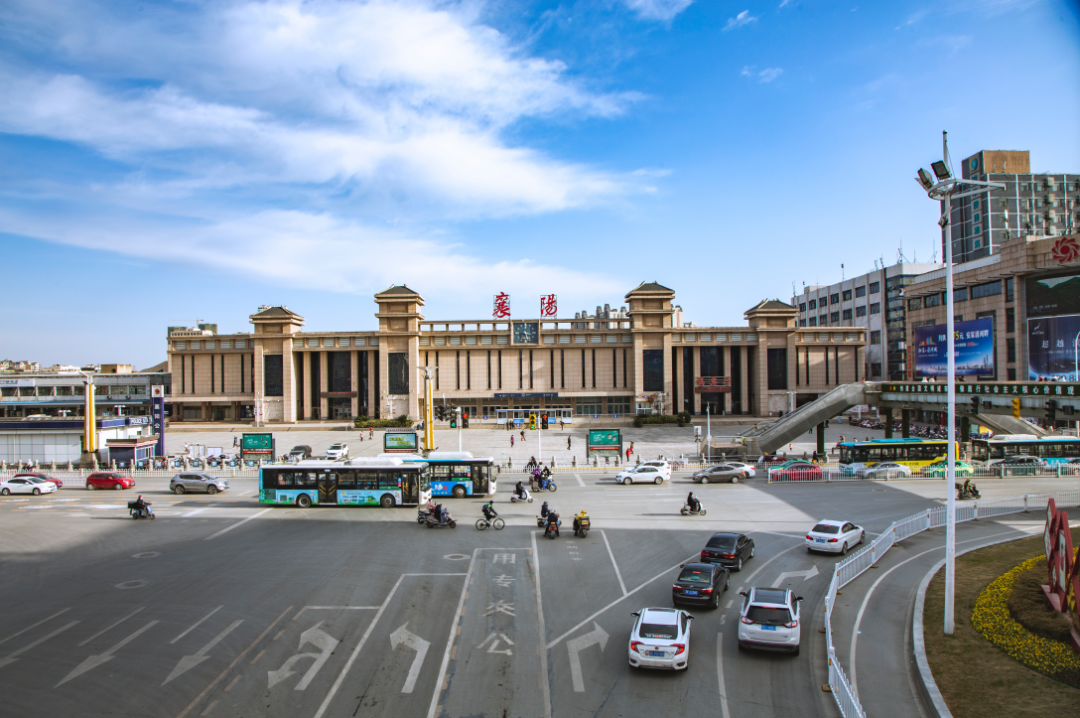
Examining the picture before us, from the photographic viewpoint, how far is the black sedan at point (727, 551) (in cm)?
2138

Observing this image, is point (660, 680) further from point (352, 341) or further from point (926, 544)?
point (352, 341)

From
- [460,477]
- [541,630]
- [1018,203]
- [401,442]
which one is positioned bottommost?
[541,630]

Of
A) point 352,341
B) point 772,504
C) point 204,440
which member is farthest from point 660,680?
point 352,341

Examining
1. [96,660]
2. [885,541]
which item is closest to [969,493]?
[885,541]

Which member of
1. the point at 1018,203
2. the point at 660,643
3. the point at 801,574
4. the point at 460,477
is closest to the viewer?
the point at 660,643

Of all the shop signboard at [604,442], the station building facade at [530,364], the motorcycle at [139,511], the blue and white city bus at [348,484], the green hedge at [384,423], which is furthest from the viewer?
the station building facade at [530,364]

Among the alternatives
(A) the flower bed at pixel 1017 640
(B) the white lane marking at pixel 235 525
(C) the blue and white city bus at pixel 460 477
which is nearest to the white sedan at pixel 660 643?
(A) the flower bed at pixel 1017 640

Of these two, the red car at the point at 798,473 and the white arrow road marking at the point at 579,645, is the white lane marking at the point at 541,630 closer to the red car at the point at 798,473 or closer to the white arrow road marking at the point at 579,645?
the white arrow road marking at the point at 579,645

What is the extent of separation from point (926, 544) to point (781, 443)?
87.8 ft

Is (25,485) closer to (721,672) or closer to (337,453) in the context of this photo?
(337,453)

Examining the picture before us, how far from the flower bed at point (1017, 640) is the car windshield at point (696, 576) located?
671 cm

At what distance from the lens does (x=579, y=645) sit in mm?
15891

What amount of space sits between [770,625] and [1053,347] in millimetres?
57364

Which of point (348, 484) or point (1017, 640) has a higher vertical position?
point (348, 484)
